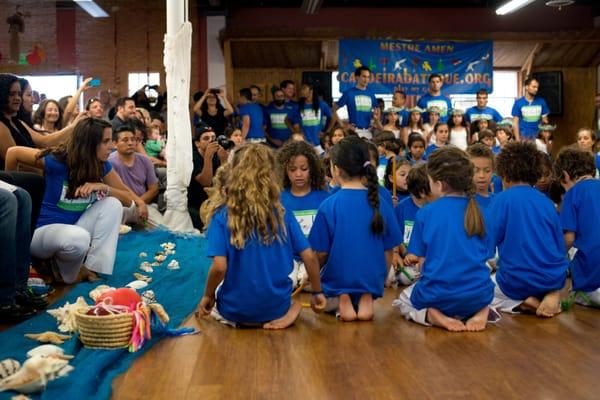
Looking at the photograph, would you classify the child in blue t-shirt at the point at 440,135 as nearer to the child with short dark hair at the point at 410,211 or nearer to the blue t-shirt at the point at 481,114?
the blue t-shirt at the point at 481,114

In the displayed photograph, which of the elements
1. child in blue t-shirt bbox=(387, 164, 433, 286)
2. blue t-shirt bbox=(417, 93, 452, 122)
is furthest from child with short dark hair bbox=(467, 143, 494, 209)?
blue t-shirt bbox=(417, 93, 452, 122)

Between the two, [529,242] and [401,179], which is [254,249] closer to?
[529,242]

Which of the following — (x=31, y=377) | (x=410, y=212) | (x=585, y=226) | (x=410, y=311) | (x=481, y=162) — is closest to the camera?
(x=31, y=377)

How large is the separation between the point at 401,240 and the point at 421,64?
8311mm

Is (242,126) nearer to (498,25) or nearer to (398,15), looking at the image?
(398,15)

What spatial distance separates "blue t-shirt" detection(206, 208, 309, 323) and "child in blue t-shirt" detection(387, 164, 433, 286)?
1195 millimetres

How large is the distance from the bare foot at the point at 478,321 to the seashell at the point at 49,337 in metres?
1.73

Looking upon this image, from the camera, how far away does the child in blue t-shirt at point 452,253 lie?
3.10 metres

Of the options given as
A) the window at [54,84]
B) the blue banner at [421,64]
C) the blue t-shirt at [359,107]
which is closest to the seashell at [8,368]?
the blue t-shirt at [359,107]

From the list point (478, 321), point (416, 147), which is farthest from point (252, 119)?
point (478, 321)

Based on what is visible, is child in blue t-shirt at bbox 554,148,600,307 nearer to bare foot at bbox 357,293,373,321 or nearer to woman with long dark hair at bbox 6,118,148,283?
bare foot at bbox 357,293,373,321

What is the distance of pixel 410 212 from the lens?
14.0 ft

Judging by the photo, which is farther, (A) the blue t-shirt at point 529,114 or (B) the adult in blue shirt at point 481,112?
(A) the blue t-shirt at point 529,114

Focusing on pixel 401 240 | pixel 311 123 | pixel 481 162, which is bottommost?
pixel 401 240
